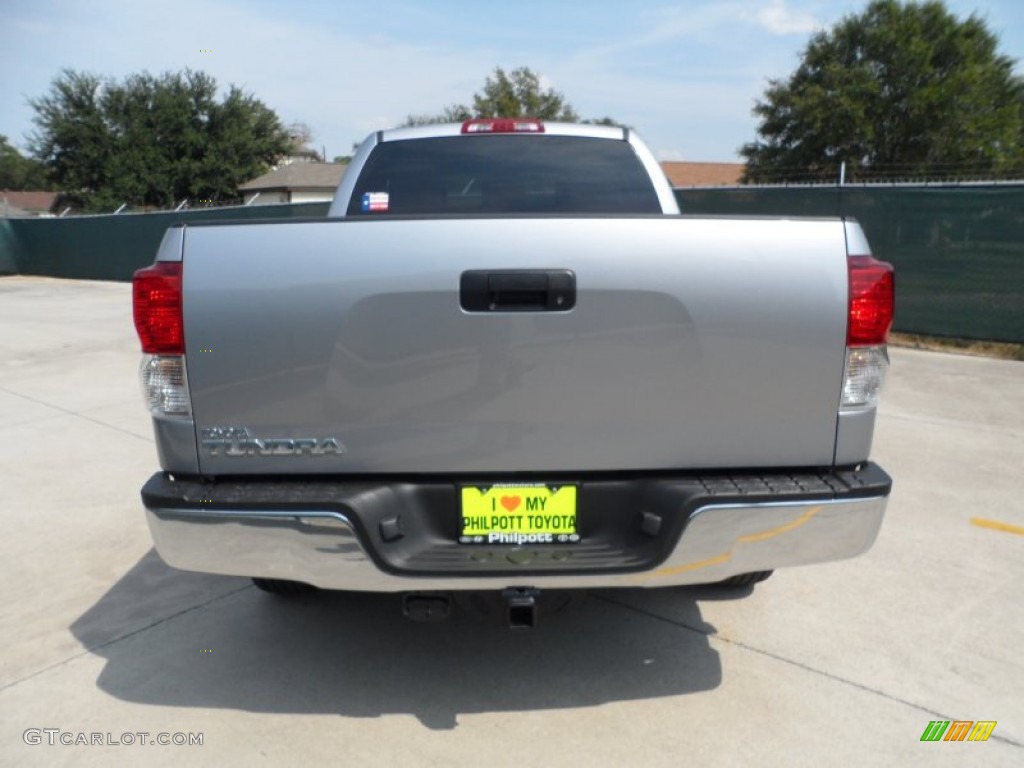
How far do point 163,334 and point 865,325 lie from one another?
6.72ft

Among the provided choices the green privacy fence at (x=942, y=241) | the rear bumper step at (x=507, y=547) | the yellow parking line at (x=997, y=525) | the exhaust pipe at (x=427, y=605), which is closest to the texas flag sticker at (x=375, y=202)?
the rear bumper step at (x=507, y=547)

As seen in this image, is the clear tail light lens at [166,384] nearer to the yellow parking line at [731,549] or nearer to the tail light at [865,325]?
the yellow parking line at [731,549]

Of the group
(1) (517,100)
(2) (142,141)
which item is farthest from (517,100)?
(2) (142,141)

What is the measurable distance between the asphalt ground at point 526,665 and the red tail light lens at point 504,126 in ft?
7.30

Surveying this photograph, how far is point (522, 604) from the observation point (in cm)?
252

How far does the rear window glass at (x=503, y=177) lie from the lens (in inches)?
155

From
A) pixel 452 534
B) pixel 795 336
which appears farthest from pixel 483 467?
pixel 795 336

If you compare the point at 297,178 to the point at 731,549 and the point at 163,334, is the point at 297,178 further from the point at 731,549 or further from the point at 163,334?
the point at 731,549

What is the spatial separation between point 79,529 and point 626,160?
3.49 meters

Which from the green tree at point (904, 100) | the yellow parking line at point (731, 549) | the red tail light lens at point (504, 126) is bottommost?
the yellow parking line at point (731, 549)

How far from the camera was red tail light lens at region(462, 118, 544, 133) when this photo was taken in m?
4.17

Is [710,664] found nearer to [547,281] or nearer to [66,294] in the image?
[547,281]

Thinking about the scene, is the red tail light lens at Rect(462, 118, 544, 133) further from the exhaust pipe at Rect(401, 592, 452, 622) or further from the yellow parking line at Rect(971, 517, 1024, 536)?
the yellow parking line at Rect(971, 517, 1024, 536)

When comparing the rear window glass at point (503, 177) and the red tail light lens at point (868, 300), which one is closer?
the red tail light lens at point (868, 300)
